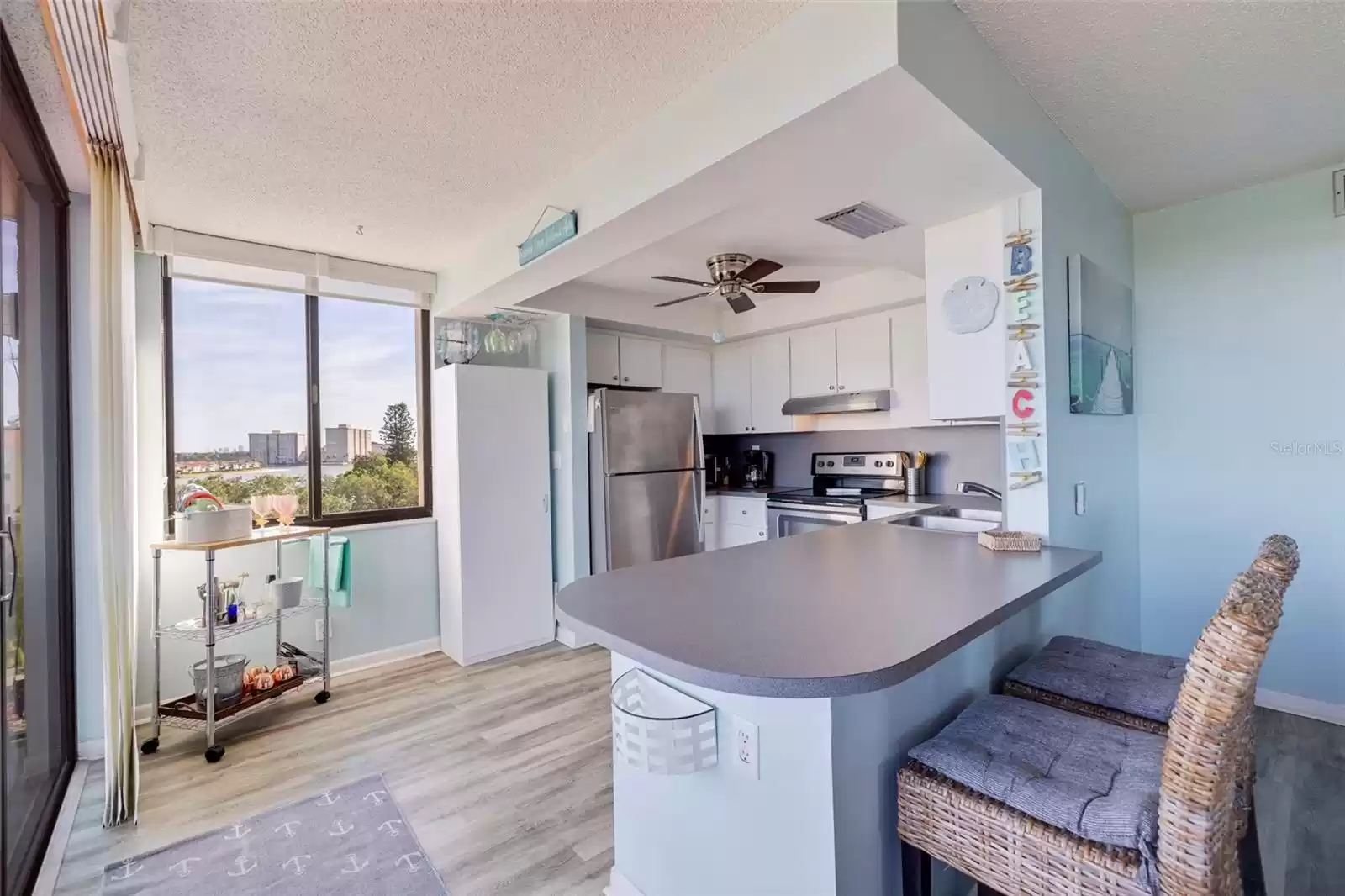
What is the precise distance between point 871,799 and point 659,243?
2557 millimetres

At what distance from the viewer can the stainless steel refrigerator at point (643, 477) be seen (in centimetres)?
386

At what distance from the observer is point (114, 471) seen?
6.64 feet

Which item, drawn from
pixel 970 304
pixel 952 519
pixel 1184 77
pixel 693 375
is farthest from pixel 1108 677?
pixel 693 375

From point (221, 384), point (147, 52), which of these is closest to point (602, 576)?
point (147, 52)

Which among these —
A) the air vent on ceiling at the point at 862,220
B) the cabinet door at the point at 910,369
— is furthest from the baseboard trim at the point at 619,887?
the cabinet door at the point at 910,369

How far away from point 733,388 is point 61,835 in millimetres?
4313

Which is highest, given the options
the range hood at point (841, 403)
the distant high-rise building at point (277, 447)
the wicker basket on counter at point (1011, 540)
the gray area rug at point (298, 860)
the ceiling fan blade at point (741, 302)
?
the ceiling fan blade at point (741, 302)

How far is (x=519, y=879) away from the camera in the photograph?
178 centimetres

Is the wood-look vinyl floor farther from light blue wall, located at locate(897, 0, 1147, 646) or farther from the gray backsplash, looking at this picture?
the gray backsplash

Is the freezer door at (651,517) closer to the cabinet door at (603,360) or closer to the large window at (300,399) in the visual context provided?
the cabinet door at (603,360)

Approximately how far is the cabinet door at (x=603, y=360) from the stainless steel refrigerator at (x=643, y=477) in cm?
20

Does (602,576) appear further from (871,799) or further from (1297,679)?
(1297,679)
